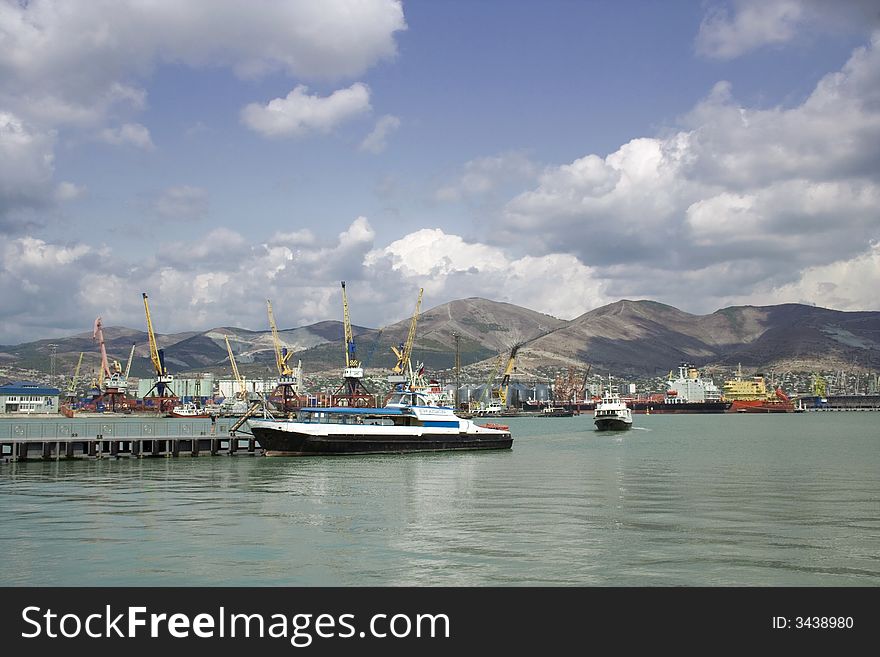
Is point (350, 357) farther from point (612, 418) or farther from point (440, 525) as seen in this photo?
point (440, 525)

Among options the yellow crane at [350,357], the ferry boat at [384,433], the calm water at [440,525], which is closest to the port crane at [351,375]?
the yellow crane at [350,357]

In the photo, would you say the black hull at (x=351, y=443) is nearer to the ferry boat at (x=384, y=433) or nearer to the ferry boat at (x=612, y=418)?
the ferry boat at (x=384, y=433)

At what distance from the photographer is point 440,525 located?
39.3 metres

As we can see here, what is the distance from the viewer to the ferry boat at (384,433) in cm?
8556

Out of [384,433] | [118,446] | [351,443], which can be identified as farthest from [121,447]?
[384,433]

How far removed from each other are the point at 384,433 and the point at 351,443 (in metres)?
4.10

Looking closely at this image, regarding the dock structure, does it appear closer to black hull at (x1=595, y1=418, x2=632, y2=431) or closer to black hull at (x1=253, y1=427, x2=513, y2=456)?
black hull at (x1=253, y1=427, x2=513, y2=456)

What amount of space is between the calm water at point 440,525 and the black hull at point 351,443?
40.7 feet

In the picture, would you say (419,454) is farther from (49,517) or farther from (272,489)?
(49,517)
